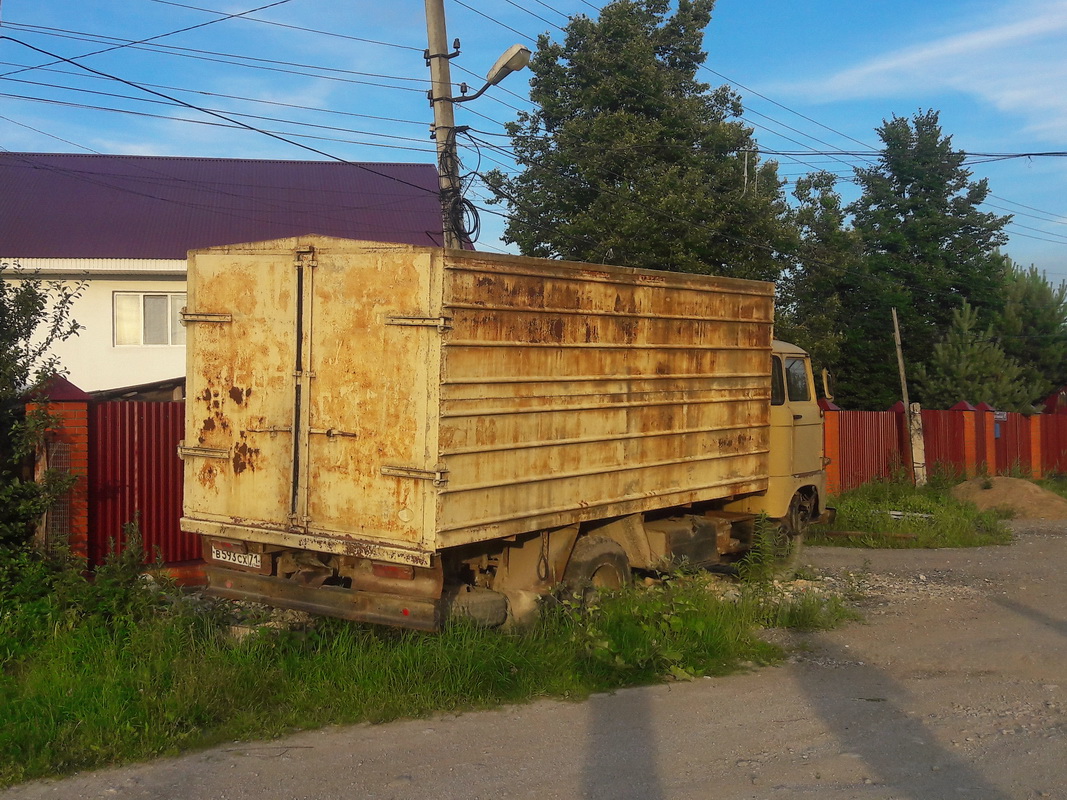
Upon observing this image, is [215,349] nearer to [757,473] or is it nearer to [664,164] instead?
[757,473]

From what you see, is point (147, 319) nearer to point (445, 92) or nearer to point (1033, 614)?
point (445, 92)

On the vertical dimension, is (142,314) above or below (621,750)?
above

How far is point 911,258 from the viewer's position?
3322 centimetres

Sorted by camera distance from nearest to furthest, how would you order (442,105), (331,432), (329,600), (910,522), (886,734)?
(886,734) → (331,432) → (329,600) → (442,105) → (910,522)

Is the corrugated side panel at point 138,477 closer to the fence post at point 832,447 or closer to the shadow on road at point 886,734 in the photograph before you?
the shadow on road at point 886,734

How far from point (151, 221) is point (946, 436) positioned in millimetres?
16389

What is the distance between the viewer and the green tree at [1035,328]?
30.6 m

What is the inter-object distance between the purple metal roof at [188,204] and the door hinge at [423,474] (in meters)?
10.8

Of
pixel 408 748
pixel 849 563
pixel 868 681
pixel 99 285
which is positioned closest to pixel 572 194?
pixel 99 285

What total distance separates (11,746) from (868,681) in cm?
513

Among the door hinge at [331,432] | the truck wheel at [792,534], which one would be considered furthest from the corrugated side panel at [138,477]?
the truck wheel at [792,534]

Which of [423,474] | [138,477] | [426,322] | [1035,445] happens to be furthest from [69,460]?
[1035,445]

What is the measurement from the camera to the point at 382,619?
20.6ft

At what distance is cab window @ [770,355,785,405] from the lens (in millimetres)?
10180
